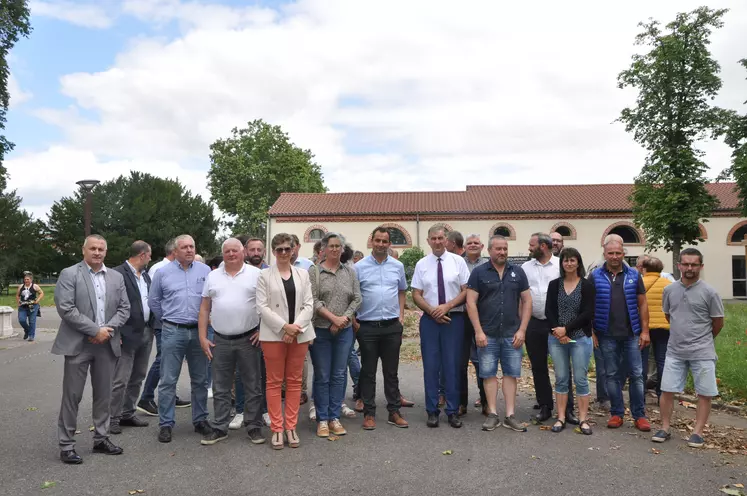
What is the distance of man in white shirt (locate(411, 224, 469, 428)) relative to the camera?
6.36 meters

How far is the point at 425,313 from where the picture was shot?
6.57m

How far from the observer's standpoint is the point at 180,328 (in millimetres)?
5945

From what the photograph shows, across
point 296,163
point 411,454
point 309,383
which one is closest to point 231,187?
point 296,163

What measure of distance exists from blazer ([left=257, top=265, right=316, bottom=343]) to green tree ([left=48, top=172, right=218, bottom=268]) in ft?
164

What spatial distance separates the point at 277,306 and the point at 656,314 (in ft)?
14.8

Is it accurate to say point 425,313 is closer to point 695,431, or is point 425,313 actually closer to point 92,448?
point 695,431

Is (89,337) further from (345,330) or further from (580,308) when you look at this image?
(580,308)

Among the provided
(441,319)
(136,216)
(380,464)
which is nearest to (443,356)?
(441,319)

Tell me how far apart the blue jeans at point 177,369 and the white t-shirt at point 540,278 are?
12.1 feet

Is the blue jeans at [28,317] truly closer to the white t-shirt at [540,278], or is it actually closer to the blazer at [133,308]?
the blazer at [133,308]

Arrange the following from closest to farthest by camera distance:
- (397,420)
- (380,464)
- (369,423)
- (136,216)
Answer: (380,464), (369,423), (397,420), (136,216)

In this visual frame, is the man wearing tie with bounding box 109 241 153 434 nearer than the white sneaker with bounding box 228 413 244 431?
Yes

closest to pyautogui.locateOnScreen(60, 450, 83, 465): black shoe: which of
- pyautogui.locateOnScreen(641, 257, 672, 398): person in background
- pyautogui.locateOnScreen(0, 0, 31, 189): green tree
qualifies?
pyautogui.locateOnScreen(641, 257, 672, 398): person in background

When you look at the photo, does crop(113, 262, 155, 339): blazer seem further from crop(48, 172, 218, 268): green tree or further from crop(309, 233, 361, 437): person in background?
crop(48, 172, 218, 268): green tree
